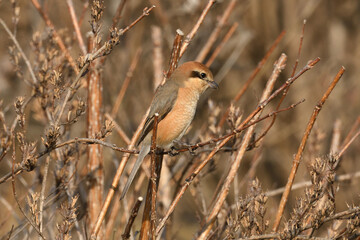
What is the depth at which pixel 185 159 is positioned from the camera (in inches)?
130

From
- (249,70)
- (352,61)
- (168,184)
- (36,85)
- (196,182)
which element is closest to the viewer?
(36,85)

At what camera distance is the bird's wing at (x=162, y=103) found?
2.65m

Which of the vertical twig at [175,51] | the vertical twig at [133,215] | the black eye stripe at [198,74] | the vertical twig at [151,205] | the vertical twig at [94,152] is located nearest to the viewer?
the vertical twig at [151,205]

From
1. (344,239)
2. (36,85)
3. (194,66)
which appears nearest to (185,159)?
(194,66)

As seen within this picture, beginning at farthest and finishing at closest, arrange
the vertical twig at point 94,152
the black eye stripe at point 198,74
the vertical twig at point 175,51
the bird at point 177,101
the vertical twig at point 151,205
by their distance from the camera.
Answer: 1. the black eye stripe at point 198,74
2. the bird at point 177,101
3. the vertical twig at point 94,152
4. the vertical twig at point 175,51
5. the vertical twig at point 151,205

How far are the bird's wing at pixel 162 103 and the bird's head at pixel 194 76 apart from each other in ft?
0.29

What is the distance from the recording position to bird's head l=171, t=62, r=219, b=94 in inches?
112

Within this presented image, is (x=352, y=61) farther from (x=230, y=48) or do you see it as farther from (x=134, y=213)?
(x=134, y=213)

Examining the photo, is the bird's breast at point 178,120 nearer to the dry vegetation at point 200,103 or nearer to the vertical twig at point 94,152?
the dry vegetation at point 200,103

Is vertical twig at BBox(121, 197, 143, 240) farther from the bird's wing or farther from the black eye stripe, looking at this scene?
the black eye stripe

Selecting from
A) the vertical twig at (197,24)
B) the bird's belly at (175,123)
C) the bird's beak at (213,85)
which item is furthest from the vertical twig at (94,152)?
the bird's beak at (213,85)

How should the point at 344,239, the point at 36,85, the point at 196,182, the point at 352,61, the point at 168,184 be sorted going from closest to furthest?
the point at 344,239
the point at 36,85
the point at 196,182
the point at 168,184
the point at 352,61

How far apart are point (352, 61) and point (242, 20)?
151 cm

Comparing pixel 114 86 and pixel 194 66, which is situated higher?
pixel 114 86
